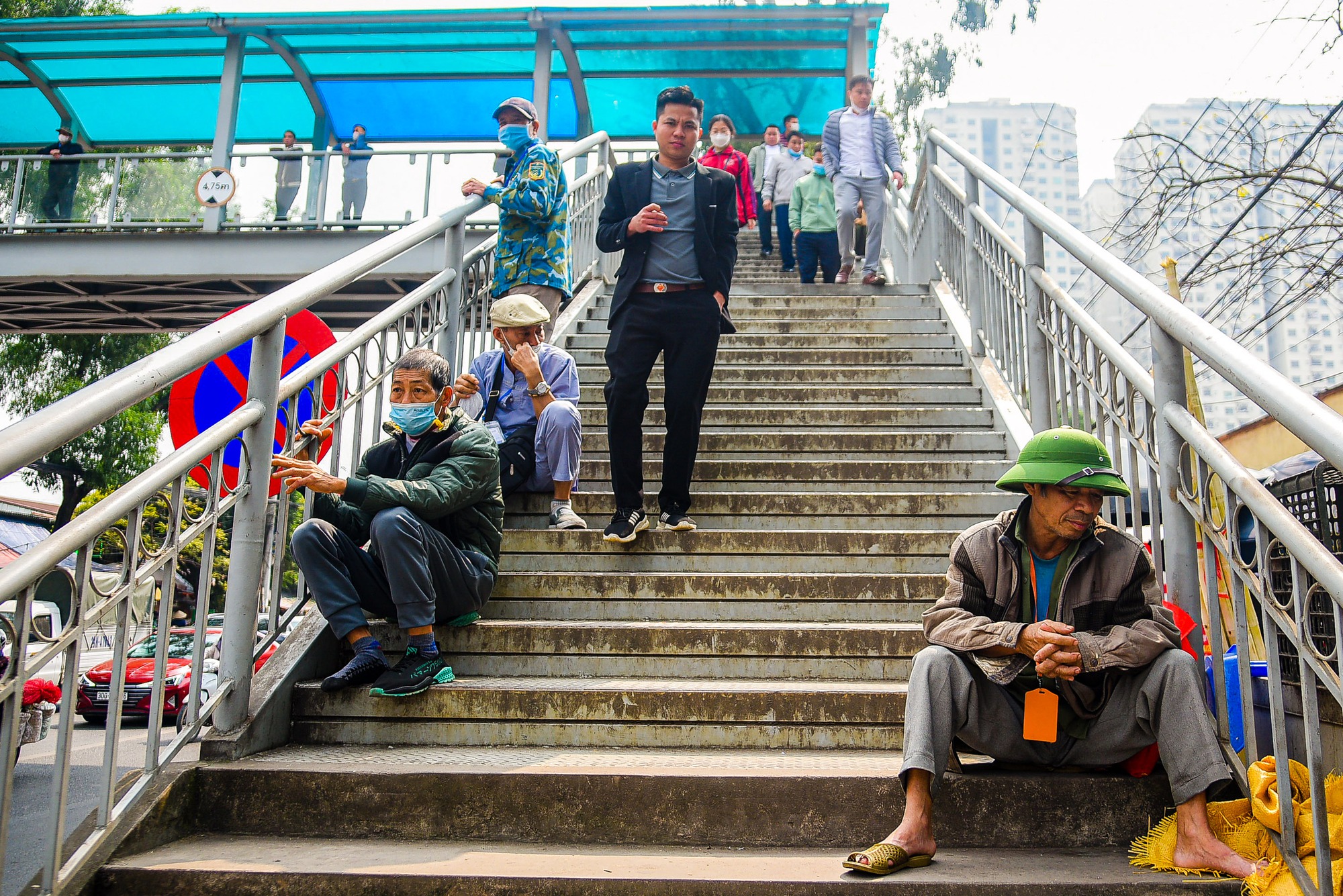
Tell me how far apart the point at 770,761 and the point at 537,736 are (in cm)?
78

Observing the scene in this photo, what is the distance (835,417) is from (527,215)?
2.13 m

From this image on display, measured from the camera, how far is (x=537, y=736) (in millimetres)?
3111

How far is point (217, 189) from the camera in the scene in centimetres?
1133

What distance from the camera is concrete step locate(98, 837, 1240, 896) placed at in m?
2.16

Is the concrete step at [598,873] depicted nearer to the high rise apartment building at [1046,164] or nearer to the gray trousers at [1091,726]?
the gray trousers at [1091,726]

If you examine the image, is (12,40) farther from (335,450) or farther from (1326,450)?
(1326,450)

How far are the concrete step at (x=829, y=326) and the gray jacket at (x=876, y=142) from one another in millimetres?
2066

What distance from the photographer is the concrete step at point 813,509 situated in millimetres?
4406

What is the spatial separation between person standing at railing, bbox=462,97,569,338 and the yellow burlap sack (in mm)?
4226

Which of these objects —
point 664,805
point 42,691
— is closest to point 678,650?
point 664,805

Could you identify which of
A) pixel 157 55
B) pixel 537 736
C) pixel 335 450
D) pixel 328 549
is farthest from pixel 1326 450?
pixel 157 55

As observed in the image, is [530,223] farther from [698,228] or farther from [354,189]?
[354,189]

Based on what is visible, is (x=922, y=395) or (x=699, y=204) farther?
(x=922, y=395)

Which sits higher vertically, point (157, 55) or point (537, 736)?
point (157, 55)
